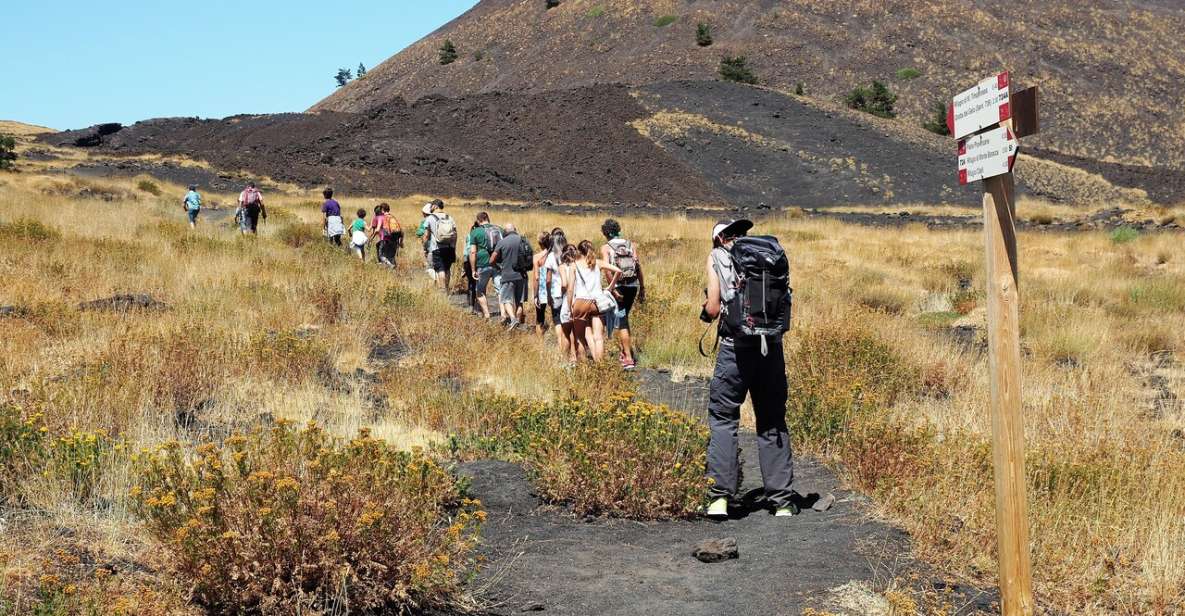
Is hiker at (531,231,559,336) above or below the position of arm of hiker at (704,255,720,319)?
below

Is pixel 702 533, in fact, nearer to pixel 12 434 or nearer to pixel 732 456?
pixel 732 456

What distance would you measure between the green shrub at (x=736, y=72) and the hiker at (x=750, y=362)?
71.4m

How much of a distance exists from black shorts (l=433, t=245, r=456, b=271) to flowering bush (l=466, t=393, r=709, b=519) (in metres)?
9.42

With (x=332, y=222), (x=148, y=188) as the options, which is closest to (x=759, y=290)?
(x=332, y=222)

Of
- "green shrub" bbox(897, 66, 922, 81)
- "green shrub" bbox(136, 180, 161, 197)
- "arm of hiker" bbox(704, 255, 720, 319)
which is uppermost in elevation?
"green shrub" bbox(897, 66, 922, 81)

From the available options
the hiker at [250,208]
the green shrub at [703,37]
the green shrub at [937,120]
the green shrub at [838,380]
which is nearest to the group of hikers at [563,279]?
the green shrub at [838,380]

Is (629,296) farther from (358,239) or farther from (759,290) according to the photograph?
(358,239)

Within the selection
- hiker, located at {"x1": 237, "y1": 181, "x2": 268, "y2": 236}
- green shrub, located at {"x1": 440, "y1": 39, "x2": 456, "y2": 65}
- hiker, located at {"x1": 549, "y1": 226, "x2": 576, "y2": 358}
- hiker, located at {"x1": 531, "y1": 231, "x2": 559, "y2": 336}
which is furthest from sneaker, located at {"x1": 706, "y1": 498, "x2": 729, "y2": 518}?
green shrub, located at {"x1": 440, "y1": 39, "x2": 456, "y2": 65}

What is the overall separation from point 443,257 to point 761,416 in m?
10.1

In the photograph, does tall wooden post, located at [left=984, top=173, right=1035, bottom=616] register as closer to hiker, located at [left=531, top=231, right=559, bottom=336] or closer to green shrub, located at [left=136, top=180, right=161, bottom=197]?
hiker, located at [left=531, top=231, right=559, bottom=336]

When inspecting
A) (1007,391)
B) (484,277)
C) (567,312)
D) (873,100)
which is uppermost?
(873,100)

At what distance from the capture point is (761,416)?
6145mm

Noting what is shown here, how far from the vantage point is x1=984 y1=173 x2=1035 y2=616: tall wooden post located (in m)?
3.84

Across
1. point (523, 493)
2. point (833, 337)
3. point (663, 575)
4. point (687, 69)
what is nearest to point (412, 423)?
point (523, 493)
